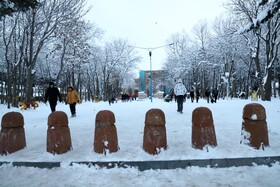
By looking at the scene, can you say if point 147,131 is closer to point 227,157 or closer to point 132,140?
point 132,140

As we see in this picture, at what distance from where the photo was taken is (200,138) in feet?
15.8

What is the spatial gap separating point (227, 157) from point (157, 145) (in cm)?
136

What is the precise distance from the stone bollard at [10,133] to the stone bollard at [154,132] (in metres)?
2.85

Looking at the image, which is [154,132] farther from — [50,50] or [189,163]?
[50,50]

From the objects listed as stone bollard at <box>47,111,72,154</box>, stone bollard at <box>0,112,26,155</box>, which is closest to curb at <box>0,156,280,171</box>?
stone bollard at <box>47,111,72,154</box>

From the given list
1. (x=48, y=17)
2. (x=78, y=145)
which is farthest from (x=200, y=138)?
(x=48, y=17)

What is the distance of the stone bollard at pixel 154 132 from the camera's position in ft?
15.4

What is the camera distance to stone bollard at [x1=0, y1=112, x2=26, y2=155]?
16.2ft

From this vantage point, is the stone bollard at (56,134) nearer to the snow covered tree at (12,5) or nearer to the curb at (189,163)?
the curb at (189,163)

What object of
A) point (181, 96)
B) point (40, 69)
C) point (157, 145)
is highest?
point (40, 69)

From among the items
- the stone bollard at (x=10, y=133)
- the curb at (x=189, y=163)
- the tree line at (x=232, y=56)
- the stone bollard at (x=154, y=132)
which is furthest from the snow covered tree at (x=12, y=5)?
the tree line at (x=232, y=56)

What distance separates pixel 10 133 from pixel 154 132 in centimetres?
309

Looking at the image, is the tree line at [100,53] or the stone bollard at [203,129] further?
the tree line at [100,53]

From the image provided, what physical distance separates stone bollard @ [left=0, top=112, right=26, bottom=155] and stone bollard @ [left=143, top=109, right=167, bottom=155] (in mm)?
2847
